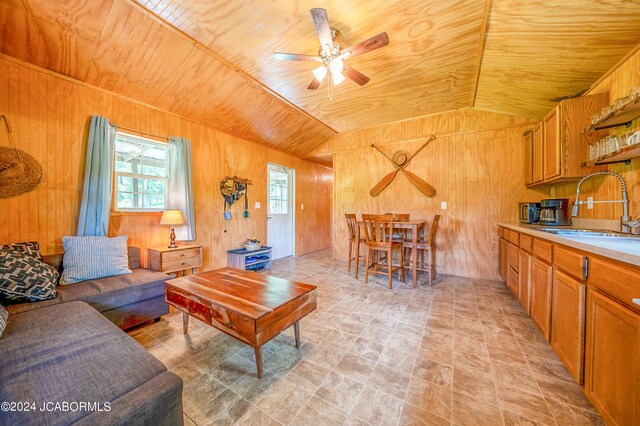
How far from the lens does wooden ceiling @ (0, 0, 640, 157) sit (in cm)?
191

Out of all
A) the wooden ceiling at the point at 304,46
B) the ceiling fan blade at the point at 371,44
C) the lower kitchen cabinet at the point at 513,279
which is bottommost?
the lower kitchen cabinet at the point at 513,279

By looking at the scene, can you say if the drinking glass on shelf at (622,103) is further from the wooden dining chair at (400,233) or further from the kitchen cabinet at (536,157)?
the wooden dining chair at (400,233)

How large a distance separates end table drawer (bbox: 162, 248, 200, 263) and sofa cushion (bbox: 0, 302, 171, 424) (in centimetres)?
133

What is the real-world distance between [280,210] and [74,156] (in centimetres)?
328

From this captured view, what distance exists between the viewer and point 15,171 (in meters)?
2.16

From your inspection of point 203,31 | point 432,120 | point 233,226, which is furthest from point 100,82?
point 432,120

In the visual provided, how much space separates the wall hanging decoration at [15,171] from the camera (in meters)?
2.11

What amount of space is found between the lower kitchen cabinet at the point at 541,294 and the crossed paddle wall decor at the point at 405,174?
84.3 inches

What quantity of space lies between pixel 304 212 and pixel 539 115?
446 cm

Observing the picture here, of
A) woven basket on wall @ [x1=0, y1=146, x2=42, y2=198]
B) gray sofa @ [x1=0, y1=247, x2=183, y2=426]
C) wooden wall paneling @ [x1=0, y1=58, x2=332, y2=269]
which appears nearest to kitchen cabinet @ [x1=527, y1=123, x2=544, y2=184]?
gray sofa @ [x1=0, y1=247, x2=183, y2=426]

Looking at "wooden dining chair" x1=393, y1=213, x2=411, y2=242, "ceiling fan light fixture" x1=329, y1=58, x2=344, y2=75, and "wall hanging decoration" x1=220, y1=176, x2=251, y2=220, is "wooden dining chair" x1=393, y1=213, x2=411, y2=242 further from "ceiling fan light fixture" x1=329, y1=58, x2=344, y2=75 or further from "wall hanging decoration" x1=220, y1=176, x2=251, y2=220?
"wall hanging decoration" x1=220, y1=176, x2=251, y2=220

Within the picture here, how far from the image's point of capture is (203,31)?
2.24m

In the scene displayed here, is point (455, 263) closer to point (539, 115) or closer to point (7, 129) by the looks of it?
point (539, 115)

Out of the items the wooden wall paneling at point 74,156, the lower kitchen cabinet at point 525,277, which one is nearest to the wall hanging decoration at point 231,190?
the wooden wall paneling at point 74,156
